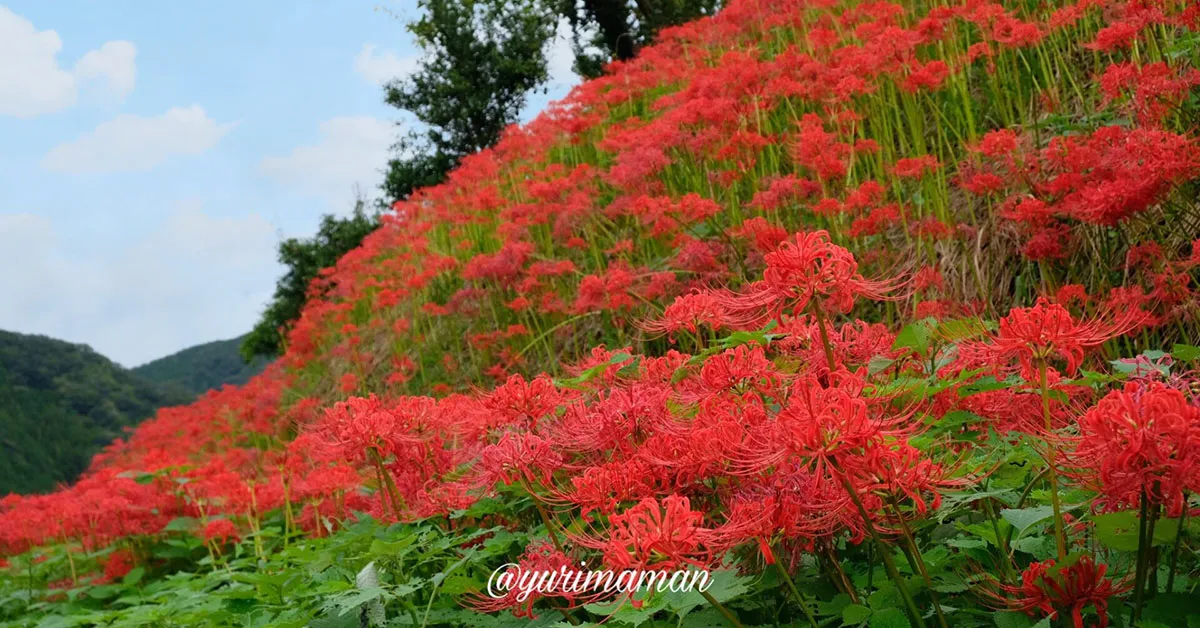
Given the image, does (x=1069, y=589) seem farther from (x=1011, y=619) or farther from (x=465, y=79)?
(x=465, y=79)

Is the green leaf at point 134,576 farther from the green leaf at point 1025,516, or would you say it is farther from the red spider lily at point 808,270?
the green leaf at point 1025,516

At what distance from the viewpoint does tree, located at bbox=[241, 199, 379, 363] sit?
14.9 m

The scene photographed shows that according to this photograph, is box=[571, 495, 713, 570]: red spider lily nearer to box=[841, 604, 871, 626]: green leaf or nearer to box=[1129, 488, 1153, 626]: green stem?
box=[841, 604, 871, 626]: green leaf

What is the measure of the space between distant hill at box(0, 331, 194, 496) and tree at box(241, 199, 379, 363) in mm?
4342

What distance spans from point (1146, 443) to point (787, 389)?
0.64m

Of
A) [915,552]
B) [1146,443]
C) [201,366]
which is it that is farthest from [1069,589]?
[201,366]

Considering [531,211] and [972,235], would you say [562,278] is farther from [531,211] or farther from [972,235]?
[972,235]

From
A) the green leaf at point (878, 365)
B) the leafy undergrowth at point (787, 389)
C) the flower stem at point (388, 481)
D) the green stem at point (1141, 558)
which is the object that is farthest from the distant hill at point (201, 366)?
the green stem at point (1141, 558)

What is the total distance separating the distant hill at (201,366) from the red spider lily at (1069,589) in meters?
26.7

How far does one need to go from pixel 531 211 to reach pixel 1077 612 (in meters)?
4.67

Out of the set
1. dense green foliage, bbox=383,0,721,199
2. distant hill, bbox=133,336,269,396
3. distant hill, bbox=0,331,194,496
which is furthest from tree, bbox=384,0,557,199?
distant hill, bbox=133,336,269,396

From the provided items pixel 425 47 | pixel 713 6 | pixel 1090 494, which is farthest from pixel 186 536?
pixel 425 47

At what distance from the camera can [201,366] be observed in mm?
27844

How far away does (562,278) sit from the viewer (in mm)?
5672
